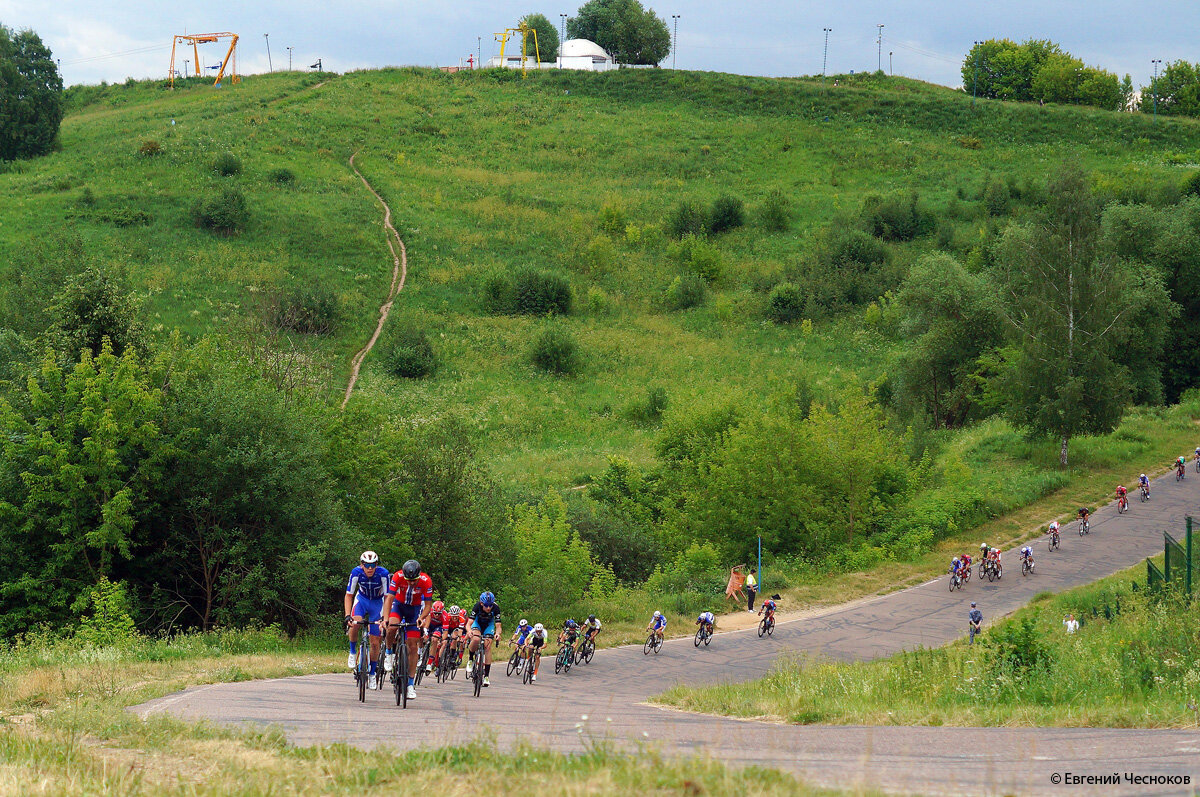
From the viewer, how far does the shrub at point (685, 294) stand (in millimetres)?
73750

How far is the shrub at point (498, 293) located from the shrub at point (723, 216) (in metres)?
21.8

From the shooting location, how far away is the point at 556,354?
207 ft

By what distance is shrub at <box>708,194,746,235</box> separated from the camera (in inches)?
3374

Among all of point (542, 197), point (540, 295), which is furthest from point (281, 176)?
point (540, 295)

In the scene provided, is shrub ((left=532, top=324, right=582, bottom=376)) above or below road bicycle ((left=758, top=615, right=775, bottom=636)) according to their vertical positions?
above

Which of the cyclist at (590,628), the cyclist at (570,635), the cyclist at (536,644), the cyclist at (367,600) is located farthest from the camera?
the cyclist at (590,628)

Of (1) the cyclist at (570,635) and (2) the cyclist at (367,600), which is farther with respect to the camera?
(1) the cyclist at (570,635)

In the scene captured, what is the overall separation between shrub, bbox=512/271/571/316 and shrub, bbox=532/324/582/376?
8380mm

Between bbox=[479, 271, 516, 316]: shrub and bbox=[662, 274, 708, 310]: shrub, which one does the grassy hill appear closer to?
bbox=[662, 274, 708, 310]: shrub

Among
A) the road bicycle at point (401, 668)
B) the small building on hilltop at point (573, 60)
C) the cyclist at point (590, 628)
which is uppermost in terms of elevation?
the small building on hilltop at point (573, 60)

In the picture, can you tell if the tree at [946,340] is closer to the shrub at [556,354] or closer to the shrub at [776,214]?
the shrub at [556,354]

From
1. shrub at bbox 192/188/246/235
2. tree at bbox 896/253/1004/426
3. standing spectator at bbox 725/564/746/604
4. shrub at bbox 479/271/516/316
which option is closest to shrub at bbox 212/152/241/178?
shrub at bbox 192/188/246/235

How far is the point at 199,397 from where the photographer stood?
959 inches

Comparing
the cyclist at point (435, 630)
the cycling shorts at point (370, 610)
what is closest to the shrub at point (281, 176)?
the cyclist at point (435, 630)
